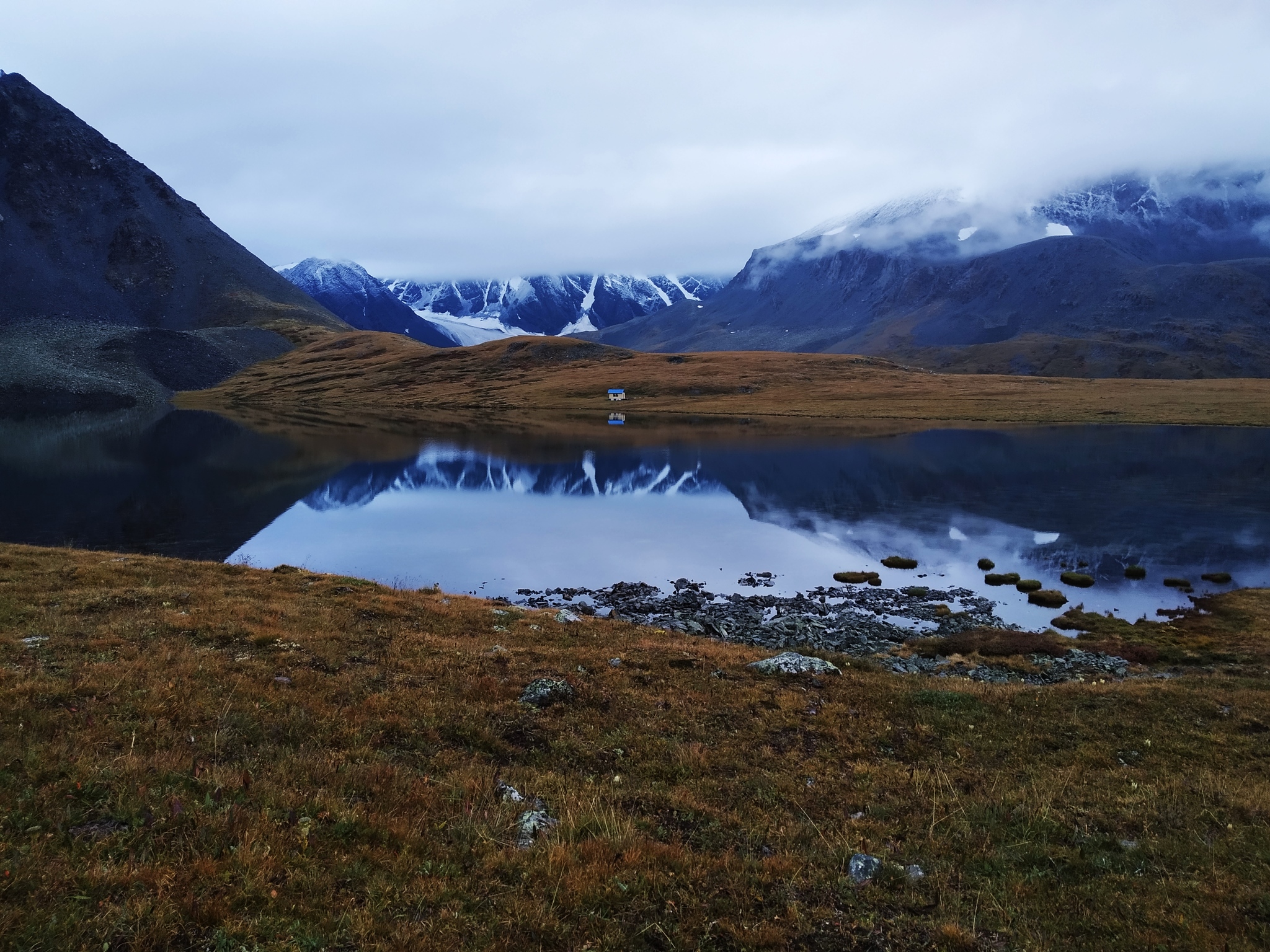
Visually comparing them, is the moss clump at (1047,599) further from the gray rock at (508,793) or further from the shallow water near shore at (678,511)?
the gray rock at (508,793)

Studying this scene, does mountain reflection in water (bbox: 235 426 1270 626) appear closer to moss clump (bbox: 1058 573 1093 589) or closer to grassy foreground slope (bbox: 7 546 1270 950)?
moss clump (bbox: 1058 573 1093 589)

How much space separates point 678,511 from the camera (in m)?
67.6

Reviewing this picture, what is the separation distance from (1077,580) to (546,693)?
39972 mm

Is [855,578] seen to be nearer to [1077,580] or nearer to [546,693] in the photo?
[1077,580]

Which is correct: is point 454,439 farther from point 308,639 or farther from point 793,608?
point 308,639

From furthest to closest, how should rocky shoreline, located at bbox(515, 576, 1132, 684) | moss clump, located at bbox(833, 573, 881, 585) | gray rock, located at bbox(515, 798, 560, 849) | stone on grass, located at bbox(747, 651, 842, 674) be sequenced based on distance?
moss clump, located at bbox(833, 573, 881, 585) → rocky shoreline, located at bbox(515, 576, 1132, 684) → stone on grass, located at bbox(747, 651, 842, 674) → gray rock, located at bbox(515, 798, 560, 849)

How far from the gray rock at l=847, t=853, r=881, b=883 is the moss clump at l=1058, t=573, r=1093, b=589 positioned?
40.4 meters

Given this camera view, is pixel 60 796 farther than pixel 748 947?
Yes

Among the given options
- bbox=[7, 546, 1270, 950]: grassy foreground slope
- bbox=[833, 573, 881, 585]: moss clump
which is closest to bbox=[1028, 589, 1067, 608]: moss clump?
bbox=[833, 573, 881, 585]: moss clump

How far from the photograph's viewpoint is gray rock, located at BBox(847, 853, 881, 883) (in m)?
10.1

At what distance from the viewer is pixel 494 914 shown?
27.6ft

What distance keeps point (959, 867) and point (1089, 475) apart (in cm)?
8608

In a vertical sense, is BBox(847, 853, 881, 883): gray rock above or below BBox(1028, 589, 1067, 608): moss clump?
above

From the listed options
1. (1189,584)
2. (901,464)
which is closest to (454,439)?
(901,464)
